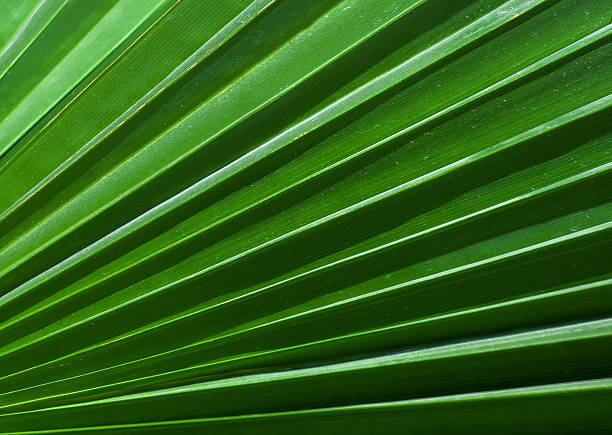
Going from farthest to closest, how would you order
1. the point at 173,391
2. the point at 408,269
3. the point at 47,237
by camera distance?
the point at 47,237
the point at 173,391
the point at 408,269

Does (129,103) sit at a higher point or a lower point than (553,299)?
higher

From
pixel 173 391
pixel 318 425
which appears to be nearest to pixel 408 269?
pixel 318 425

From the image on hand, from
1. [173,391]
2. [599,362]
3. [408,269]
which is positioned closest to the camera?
[599,362]

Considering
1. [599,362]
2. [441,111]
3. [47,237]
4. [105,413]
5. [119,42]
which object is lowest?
[105,413]

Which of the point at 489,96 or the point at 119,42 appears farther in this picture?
the point at 119,42

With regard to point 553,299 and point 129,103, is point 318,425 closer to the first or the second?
point 553,299

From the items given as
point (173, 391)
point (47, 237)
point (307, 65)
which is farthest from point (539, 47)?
point (47, 237)
